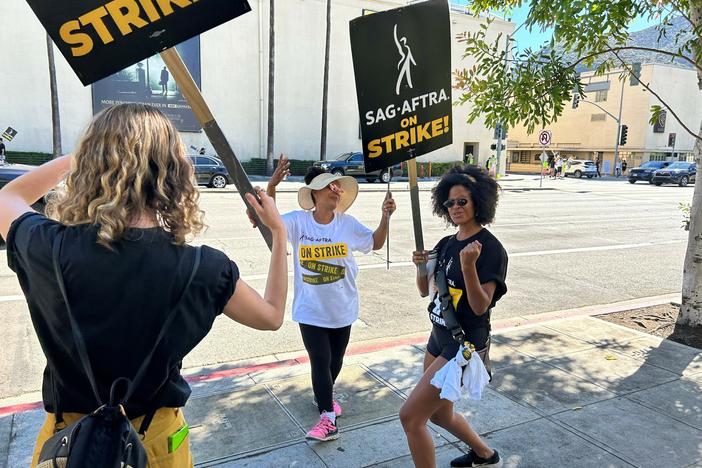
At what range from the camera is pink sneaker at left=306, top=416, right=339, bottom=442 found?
3322 millimetres

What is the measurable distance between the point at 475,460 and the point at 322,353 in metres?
1.13

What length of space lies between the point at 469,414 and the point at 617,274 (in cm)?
603

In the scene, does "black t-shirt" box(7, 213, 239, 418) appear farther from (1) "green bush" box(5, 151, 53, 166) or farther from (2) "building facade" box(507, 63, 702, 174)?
(2) "building facade" box(507, 63, 702, 174)

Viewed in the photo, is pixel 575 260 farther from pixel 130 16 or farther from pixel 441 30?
pixel 130 16

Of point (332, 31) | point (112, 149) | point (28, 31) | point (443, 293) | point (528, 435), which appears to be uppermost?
point (332, 31)

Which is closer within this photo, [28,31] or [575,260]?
[575,260]

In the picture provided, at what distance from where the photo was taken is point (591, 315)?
6188 mm

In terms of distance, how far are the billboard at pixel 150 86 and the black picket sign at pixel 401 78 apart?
86.5ft

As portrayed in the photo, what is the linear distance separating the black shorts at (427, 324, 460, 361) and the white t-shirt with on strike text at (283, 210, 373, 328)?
685mm

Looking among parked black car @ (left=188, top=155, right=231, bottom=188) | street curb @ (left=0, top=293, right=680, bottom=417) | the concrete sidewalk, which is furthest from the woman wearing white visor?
parked black car @ (left=188, top=155, right=231, bottom=188)

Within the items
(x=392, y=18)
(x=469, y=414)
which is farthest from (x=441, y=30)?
(x=469, y=414)

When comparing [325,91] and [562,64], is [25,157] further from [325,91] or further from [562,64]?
[562,64]

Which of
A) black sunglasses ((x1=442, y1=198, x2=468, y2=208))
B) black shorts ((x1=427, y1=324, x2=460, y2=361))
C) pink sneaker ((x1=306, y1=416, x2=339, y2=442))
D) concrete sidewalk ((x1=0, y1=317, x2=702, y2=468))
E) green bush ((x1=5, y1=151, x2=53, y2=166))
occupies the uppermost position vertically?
green bush ((x1=5, y1=151, x2=53, y2=166))

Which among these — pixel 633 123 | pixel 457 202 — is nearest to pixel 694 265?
pixel 457 202
